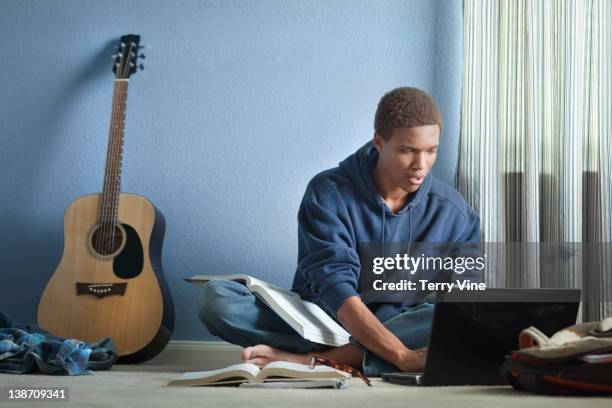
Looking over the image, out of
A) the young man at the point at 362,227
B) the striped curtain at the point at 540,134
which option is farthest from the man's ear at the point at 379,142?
the striped curtain at the point at 540,134

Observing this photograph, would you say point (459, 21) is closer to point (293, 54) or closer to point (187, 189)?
point (293, 54)

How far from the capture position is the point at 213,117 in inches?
115

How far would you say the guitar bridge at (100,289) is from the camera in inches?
103

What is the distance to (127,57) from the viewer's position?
2848 mm

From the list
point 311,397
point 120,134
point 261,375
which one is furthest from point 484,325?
point 120,134

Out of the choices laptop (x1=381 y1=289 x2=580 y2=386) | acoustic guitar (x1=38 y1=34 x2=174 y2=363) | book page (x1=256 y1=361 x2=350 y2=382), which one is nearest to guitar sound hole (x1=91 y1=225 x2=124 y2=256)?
acoustic guitar (x1=38 y1=34 x2=174 y2=363)

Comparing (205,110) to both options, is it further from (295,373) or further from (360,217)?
(295,373)

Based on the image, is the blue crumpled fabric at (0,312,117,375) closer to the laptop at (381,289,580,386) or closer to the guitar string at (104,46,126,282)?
the guitar string at (104,46,126,282)

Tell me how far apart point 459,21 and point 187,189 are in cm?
105

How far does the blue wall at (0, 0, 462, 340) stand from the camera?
2.85m

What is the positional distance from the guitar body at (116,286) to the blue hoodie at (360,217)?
19.2 inches

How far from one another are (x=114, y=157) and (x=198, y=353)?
696mm

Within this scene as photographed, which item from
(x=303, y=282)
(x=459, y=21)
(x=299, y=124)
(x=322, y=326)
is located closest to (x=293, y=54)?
(x=299, y=124)

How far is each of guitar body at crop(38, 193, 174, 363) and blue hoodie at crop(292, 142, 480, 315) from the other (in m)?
0.49
